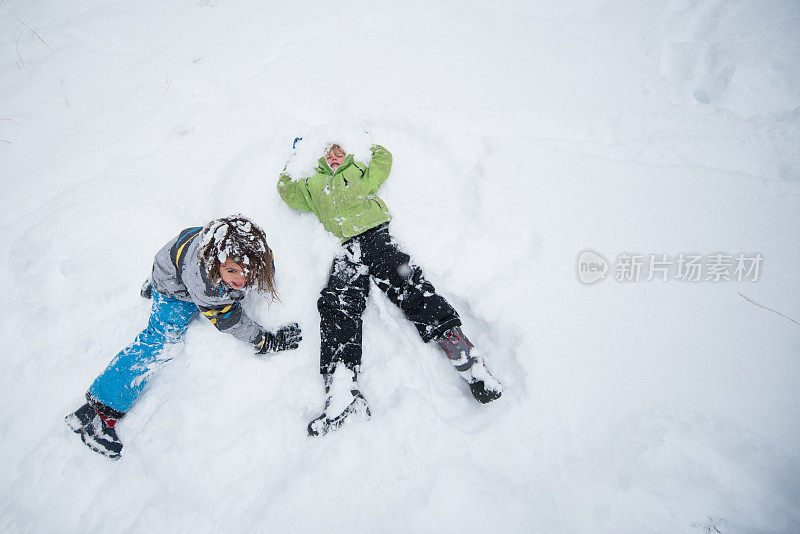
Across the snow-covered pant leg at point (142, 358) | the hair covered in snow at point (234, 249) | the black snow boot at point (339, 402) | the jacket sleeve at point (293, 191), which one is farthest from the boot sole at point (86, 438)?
the jacket sleeve at point (293, 191)

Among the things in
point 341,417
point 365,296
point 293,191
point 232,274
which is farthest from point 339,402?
point 293,191

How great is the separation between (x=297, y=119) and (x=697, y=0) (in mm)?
3667

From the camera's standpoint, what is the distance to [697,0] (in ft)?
9.36

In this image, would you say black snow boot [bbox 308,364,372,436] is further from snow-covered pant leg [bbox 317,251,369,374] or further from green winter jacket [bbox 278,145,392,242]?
green winter jacket [bbox 278,145,392,242]

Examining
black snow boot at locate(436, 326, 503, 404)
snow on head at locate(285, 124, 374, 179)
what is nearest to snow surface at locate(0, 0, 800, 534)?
snow on head at locate(285, 124, 374, 179)

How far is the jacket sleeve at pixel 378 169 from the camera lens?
2343 mm

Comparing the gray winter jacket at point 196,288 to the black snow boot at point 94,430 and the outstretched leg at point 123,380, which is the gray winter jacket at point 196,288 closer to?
the outstretched leg at point 123,380

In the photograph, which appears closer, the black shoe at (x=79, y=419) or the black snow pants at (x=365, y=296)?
the black shoe at (x=79, y=419)

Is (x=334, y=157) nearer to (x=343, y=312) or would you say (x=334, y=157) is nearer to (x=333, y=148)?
(x=333, y=148)

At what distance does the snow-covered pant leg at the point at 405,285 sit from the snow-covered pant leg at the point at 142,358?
119 cm

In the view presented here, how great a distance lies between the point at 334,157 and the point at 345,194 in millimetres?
319

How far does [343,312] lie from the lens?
2133 millimetres

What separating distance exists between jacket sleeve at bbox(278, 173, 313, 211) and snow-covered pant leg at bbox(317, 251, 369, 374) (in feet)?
1.69

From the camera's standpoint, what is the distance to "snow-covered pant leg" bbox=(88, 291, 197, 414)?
1898 mm
